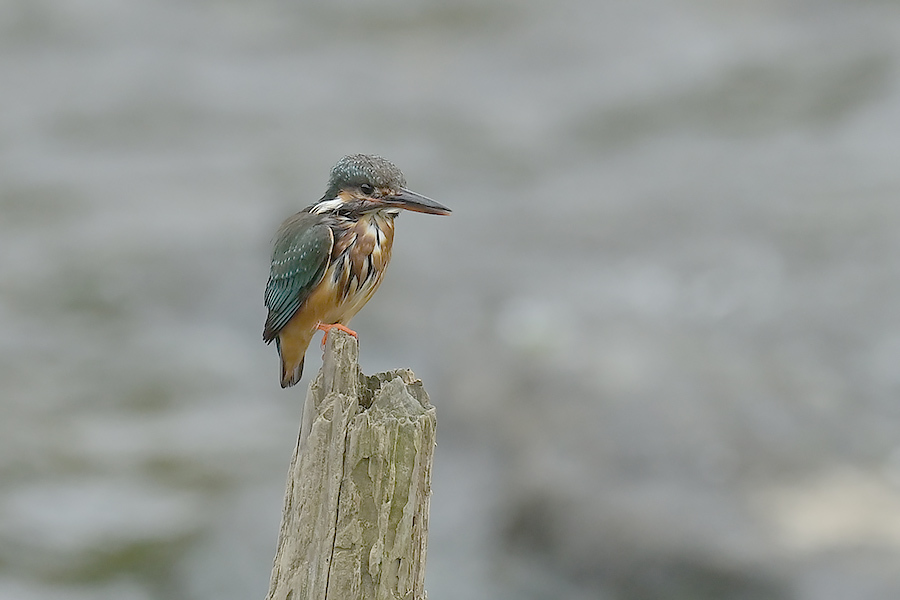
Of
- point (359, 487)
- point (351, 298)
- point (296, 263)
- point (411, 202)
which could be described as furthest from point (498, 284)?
point (359, 487)

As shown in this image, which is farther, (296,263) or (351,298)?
(351,298)

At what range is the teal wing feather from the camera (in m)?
5.29

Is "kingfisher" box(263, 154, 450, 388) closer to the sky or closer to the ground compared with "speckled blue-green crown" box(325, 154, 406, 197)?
closer to the ground

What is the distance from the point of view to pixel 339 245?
5.30 metres

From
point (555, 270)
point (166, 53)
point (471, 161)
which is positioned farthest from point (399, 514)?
point (166, 53)

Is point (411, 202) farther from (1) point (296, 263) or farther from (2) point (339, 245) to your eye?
(1) point (296, 263)

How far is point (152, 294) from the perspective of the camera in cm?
1447

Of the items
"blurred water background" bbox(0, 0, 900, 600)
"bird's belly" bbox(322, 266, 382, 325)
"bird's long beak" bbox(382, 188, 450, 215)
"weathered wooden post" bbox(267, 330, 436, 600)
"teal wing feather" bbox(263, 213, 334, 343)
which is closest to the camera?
"weathered wooden post" bbox(267, 330, 436, 600)

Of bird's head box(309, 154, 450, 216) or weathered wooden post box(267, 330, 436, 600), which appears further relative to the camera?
bird's head box(309, 154, 450, 216)

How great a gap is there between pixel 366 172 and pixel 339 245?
33 centimetres

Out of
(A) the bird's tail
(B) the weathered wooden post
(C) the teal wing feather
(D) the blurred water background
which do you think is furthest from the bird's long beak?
(D) the blurred water background

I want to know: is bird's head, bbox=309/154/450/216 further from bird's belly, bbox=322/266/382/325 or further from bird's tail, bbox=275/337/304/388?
bird's tail, bbox=275/337/304/388

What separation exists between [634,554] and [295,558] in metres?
5.20

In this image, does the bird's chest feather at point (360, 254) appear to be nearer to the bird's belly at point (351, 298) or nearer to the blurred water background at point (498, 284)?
the bird's belly at point (351, 298)
